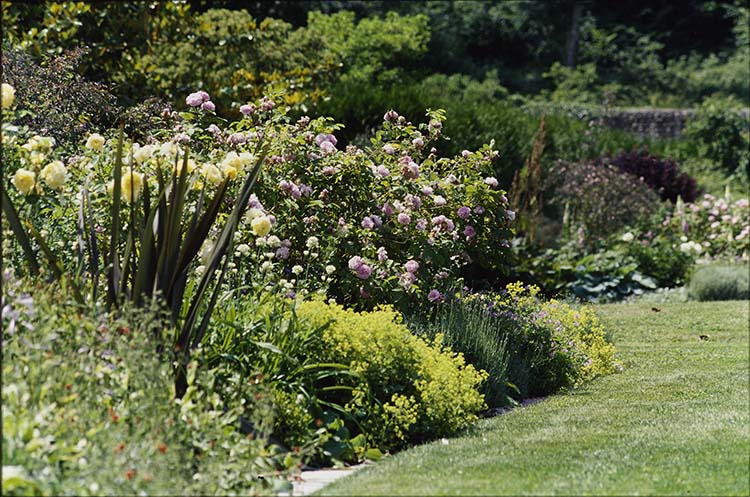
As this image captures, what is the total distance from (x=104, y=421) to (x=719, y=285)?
10068 millimetres

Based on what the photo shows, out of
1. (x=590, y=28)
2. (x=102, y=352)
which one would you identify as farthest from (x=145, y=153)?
(x=590, y=28)

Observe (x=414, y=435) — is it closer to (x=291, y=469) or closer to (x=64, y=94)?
(x=291, y=469)

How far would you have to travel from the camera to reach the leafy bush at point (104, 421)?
365 cm

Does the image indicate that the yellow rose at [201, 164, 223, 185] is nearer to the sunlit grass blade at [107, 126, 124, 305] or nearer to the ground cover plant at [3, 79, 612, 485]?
the ground cover plant at [3, 79, 612, 485]

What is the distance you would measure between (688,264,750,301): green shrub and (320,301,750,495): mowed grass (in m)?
4.53

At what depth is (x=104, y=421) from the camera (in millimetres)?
4191

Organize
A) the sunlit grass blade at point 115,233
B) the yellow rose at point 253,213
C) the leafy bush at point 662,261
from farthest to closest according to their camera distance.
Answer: the leafy bush at point 662,261, the yellow rose at point 253,213, the sunlit grass blade at point 115,233

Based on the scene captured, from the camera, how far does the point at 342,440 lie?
539cm

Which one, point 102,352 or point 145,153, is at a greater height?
point 145,153

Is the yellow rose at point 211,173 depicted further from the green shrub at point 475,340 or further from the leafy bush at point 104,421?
the green shrub at point 475,340

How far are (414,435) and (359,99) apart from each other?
925 centimetres

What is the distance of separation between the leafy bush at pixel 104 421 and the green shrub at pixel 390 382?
771 millimetres

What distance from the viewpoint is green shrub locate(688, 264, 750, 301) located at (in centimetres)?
1296

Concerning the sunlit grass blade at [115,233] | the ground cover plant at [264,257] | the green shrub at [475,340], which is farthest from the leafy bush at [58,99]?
the green shrub at [475,340]
